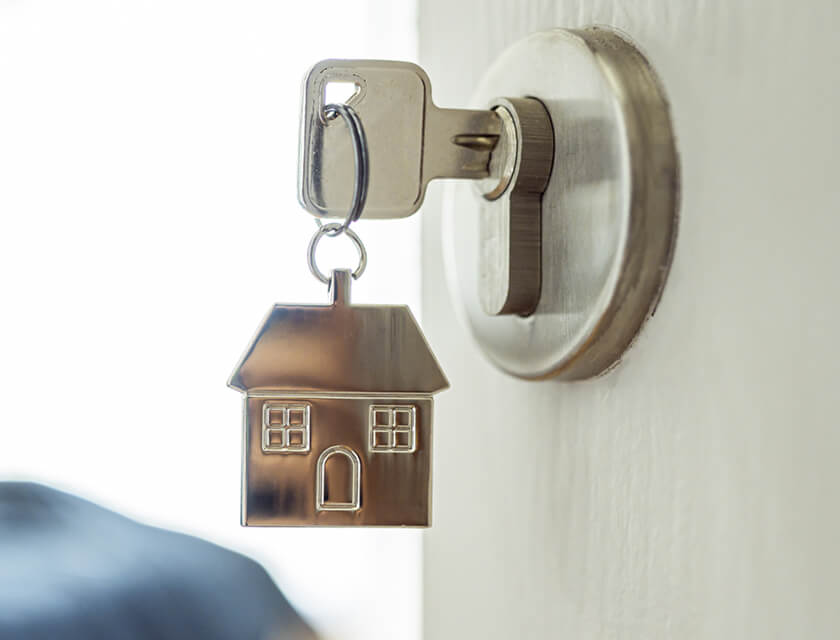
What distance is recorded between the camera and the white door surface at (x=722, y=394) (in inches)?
7.2

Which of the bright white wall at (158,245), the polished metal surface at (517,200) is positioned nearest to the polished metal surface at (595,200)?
the polished metal surface at (517,200)

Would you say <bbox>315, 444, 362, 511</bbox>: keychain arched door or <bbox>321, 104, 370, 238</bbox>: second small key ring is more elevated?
<bbox>321, 104, 370, 238</bbox>: second small key ring

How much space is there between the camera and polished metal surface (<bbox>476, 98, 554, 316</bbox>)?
0.28 m

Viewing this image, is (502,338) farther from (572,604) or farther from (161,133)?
(161,133)

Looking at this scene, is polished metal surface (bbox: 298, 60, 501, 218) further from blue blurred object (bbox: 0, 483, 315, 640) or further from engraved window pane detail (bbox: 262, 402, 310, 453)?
blue blurred object (bbox: 0, 483, 315, 640)

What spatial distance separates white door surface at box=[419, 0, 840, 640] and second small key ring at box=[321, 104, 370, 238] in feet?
0.29

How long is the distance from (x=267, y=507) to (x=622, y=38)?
19 centimetres

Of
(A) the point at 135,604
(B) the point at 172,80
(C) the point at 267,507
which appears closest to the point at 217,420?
(A) the point at 135,604

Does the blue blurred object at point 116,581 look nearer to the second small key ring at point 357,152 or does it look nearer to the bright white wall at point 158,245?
the bright white wall at point 158,245

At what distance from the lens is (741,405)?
0.21 meters

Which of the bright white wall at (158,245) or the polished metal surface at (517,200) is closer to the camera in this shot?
the polished metal surface at (517,200)

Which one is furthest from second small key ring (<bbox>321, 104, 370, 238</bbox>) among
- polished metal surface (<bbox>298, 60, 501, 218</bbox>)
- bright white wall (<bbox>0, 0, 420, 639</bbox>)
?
bright white wall (<bbox>0, 0, 420, 639</bbox>)

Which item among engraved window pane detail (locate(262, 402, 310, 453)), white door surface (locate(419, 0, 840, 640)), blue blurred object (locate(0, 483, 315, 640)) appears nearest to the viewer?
white door surface (locate(419, 0, 840, 640))

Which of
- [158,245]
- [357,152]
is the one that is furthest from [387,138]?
[158,245]
